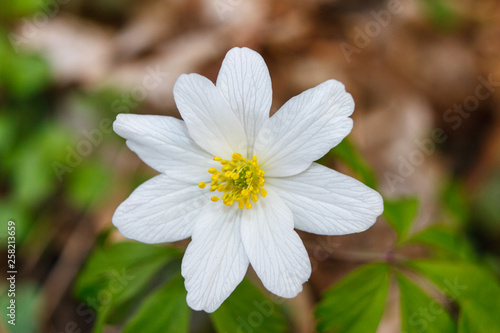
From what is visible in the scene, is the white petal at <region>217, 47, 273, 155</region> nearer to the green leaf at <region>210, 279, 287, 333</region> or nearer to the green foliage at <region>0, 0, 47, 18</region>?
the green leaf at <region>210, 279, 287, 333</region>

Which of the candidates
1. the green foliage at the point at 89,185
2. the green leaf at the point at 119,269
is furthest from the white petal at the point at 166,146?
the green foliage at the point at 89,185

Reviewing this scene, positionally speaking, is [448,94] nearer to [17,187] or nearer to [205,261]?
[205,261]

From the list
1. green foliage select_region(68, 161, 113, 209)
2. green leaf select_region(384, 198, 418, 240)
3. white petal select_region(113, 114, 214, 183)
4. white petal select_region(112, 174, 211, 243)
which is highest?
white petal select_region(113, 114, 214, 183)

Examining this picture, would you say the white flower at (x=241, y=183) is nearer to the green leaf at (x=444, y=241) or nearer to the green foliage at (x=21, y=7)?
the green leaf at (x=444, y=241)

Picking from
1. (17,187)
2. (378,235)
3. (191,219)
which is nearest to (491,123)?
(378,235)

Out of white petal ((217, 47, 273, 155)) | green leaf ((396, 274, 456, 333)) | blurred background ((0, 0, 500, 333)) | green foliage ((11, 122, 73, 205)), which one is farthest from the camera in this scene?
green foliage ((11, 122, 73, 205))

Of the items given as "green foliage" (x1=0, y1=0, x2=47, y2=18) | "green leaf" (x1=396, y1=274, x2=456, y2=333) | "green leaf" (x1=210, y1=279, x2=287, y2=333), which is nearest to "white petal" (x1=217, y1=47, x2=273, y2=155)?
"green leaf" (x1=210, y1=279, x2=287, y2=333)
